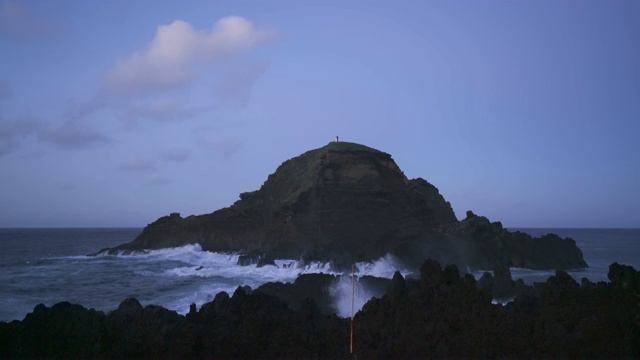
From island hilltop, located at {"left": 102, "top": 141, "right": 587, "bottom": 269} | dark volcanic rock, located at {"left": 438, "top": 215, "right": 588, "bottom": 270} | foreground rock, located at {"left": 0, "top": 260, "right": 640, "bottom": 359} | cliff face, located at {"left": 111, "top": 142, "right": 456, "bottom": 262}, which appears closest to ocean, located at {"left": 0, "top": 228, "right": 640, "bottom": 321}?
dark volcanic rock, located at {"left": 438, "top": 215, "right": 588, "bottom": 270}

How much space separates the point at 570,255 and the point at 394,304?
37010 millimetres

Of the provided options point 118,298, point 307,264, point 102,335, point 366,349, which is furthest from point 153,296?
point 366,349

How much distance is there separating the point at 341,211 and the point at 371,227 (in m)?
3.20

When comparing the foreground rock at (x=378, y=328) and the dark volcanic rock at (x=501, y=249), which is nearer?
the foreground rock at (x=378, y=328)

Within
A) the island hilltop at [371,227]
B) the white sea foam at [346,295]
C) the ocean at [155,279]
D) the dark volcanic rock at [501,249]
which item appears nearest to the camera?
the white sea foam at [346,295]

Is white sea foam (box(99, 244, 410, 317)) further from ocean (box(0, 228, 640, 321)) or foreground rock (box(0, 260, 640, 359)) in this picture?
foreground rock (box(0, 260, 640, 359))

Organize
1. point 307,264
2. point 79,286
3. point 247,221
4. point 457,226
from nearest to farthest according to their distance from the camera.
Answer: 1. point 79,286
2. point 307,264
3. point 457,226
4. point 247,221

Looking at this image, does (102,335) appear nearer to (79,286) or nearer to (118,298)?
(118,298)

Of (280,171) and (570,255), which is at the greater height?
(280,171)

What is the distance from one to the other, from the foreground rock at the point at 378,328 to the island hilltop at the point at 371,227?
966 inches

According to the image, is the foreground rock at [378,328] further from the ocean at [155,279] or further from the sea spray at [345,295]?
the ocean at [155,279]

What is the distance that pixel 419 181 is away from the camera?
187 feet

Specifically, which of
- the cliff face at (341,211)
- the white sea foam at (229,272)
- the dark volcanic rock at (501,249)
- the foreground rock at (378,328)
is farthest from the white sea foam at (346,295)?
the dark volcanic rock at (501,249)

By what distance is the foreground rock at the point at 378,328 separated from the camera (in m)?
11.7
